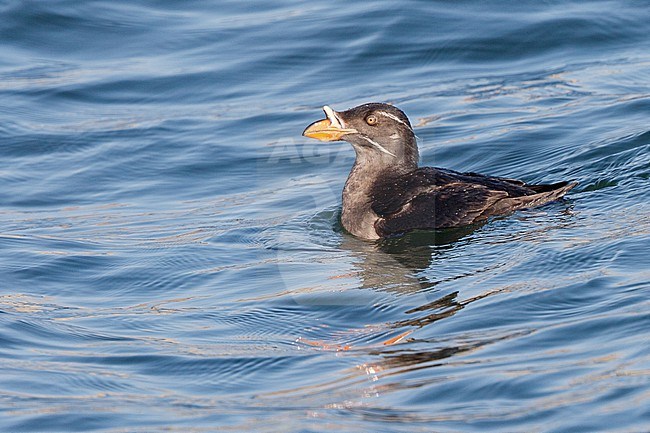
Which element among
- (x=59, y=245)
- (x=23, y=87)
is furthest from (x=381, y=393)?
(x=23, y=87)

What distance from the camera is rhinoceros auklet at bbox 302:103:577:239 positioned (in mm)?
7883

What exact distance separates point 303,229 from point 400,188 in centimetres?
90

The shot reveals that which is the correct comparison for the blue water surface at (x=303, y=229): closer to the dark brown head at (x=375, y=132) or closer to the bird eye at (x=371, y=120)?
the dark brown head at (x=375, y=132)

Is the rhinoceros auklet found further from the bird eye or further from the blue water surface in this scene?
the blue water surface

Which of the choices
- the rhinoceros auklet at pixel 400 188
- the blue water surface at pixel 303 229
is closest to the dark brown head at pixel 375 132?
the rhinoceros auklet at pixel 400 188

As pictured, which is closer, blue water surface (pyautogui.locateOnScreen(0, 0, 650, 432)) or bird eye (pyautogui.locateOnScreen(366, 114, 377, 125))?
blue water surface (pyautogui.locateOnScreen(0, 0, 650, 432))

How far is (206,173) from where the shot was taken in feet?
34.7

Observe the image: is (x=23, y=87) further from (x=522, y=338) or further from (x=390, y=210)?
(x=522, y=338)

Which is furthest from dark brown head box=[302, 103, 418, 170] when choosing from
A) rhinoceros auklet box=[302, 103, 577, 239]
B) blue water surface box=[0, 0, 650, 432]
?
blue water surface box=[0, 0, 650, 432]

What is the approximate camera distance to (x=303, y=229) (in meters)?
8.71

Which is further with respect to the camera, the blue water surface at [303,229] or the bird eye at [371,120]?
the bird eye at [371,120]

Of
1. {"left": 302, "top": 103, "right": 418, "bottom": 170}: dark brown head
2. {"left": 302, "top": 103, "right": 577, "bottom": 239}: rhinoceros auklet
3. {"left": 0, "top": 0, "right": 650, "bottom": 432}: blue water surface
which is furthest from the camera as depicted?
{"left": 302, "top": 103, "right": 418, "bottom": 170}: dark brown head

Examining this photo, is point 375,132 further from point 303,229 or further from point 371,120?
point 303,229

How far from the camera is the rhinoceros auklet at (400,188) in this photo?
7.88 m
